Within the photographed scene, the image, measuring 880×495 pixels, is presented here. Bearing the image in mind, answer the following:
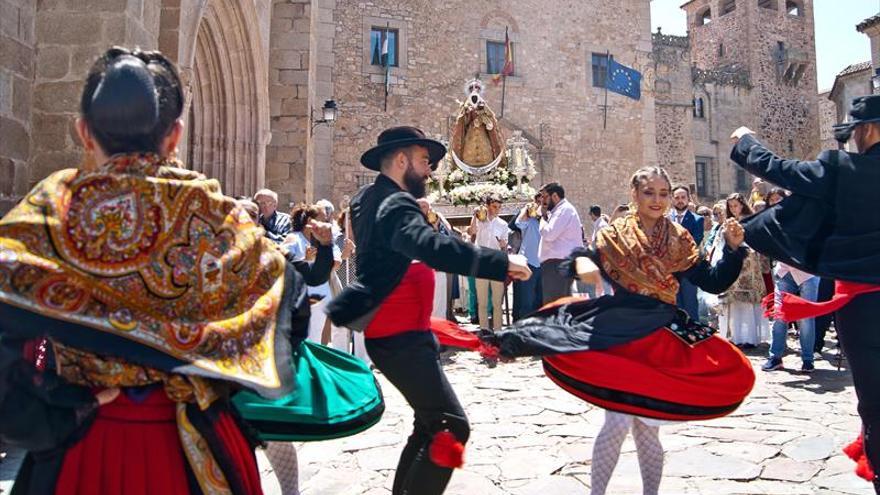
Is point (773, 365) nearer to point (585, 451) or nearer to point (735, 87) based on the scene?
point (585, 451)

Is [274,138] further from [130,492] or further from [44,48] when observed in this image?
[130,492]

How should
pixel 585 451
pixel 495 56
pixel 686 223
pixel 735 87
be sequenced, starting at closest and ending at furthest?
pixel 585 451
pixel 686 223
pixel 495 56
pixel 735 87

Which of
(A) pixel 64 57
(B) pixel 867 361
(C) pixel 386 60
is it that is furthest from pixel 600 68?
(B) pixel 867 361

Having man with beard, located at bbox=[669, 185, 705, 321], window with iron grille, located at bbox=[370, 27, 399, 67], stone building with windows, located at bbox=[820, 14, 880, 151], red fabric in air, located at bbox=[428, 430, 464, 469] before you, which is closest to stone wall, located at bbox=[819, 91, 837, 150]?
stone building with windows, located at bbox=[820, 14, 880, 151]

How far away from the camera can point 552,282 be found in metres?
8.23

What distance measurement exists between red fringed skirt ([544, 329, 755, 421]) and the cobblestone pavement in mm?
917

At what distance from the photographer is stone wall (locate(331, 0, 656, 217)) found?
22.4m

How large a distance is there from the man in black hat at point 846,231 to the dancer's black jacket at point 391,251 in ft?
5.46

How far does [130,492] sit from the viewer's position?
164cm

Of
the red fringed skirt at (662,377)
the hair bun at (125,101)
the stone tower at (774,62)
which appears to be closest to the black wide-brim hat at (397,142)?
the red fringed skirt at (662,377)

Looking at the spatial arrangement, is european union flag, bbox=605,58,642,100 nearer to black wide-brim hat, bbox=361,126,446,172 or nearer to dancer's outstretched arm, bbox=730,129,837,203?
dancer's outstretched arm, bbox=730,129,837,203

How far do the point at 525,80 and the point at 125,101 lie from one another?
23805 mm

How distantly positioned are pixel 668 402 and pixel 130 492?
2.25m

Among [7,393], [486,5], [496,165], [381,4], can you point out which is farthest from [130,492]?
[486,5]
